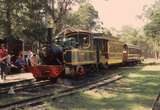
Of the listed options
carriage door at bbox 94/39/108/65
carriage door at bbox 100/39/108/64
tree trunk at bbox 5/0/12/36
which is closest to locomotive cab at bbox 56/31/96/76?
carriage door at bbox 94/39/108/65

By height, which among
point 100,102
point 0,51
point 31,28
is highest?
point 31,28

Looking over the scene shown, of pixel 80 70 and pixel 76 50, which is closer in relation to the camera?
pixel 76 50

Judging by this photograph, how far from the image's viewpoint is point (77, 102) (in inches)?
522

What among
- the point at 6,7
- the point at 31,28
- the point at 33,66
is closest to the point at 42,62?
the point at 33,66

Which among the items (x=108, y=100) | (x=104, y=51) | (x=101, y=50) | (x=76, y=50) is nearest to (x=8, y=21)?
(x=104, y=51)

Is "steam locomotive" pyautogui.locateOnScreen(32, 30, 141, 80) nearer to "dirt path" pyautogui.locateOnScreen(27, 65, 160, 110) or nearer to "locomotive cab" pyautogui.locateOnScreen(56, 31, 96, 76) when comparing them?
"locomotive cab" pyautogui.locateOnScreen(56, 31, 96, 76)

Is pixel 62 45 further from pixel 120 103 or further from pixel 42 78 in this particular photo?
pixel 120 103

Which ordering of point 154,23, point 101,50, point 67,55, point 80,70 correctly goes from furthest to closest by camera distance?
point 154,23, point 101,50, point 80,70, point 67,55

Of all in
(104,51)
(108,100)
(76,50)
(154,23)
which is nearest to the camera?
(108,100)

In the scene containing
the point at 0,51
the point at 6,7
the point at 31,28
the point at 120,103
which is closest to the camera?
the point at 120,103

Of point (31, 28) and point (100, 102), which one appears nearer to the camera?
point (100, 102)

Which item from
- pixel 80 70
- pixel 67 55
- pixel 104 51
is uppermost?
pixel 104 51

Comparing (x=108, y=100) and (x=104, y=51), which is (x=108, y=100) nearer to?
(x=108, y=100)

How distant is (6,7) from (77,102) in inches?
748
